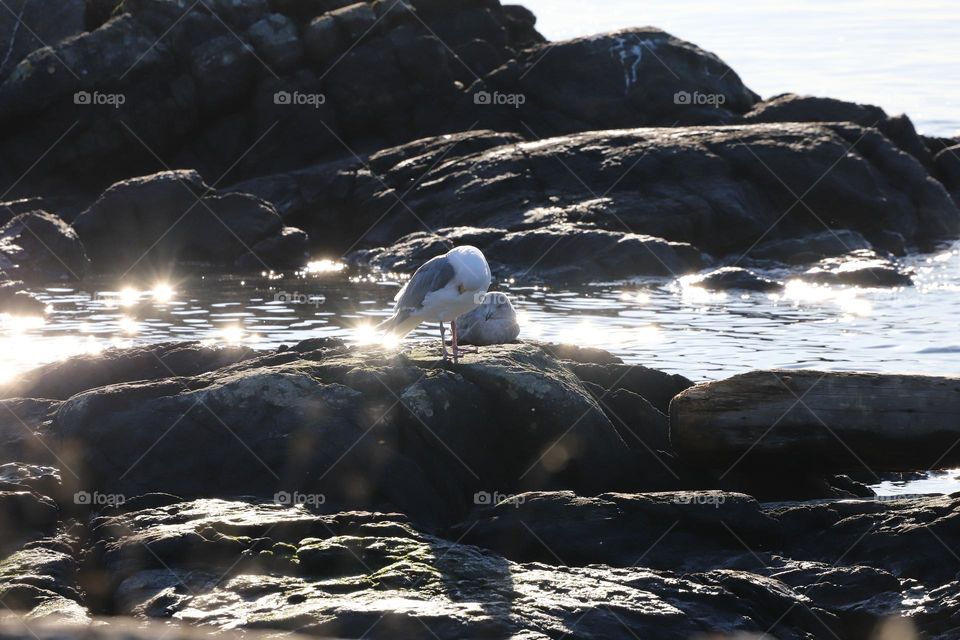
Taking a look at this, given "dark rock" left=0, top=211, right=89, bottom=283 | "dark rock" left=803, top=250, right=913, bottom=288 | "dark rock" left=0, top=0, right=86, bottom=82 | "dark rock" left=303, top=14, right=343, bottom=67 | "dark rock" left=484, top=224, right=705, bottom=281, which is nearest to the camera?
"dark rock" left=803, top=250, right=913, bottom=288

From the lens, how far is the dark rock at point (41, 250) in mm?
28172

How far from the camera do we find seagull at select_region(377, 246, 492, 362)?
35.9ft

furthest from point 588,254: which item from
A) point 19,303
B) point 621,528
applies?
point 621,528

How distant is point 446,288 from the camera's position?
11.0 m

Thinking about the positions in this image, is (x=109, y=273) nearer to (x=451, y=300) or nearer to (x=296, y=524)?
(x=451, y=300)

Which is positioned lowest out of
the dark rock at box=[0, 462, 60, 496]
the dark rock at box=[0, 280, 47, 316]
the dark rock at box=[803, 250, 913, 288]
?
the dark rock at box=[0, 462, 60, 496]

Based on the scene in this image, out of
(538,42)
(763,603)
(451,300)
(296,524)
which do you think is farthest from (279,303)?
(538,42)

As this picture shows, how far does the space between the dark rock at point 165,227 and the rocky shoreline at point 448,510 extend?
18.0 m

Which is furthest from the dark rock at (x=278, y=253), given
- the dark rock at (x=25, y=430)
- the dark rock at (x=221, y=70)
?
the dark rock at (x=25, y=430)

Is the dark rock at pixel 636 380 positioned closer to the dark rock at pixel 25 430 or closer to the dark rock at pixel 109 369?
→ the dark rock at pixel 109 369

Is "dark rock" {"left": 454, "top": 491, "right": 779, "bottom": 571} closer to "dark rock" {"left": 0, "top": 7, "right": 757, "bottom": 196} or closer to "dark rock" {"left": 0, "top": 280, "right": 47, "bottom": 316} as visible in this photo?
"dark rock" {"left": 0, "top": 280, "right": 47, "bottom": 316}

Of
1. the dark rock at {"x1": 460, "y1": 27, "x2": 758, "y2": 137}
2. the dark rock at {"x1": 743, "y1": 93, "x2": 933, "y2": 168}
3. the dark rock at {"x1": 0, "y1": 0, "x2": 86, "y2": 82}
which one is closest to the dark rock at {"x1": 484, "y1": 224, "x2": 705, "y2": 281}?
the dark rock at {"x1": 460, "y1": 27, "x2": 758, "y2": 137}

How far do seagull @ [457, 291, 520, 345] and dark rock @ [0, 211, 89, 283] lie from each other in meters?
16.6

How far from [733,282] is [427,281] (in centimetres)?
1619
